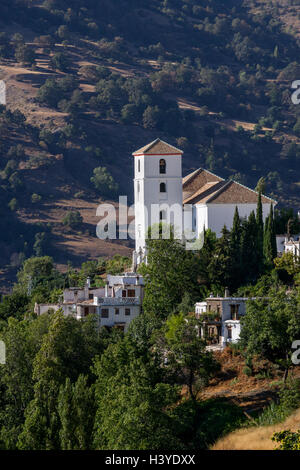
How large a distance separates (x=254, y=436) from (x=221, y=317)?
13919mm

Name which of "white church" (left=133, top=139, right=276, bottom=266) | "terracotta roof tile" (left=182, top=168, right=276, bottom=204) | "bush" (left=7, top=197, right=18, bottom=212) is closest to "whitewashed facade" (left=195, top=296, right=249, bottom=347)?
"white church" (left=133, top=139, right=276, bottom=266)

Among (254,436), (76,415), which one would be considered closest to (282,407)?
(254,436)

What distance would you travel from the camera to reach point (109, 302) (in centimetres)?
6316

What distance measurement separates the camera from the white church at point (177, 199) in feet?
230

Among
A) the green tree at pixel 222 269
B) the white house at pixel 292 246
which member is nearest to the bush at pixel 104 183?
the white house at pixel 292 246

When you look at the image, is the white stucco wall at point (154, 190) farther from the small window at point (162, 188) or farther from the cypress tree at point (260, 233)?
the cypress tree at point (260, 233)

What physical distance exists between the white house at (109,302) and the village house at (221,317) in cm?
659

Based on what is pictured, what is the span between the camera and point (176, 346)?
51.4 metres

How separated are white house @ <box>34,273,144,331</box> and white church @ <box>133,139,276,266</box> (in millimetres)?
5332

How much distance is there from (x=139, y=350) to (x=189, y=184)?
25885 mm

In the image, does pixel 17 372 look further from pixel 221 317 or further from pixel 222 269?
pixel 222 269

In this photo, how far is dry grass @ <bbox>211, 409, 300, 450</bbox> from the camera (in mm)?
41906
